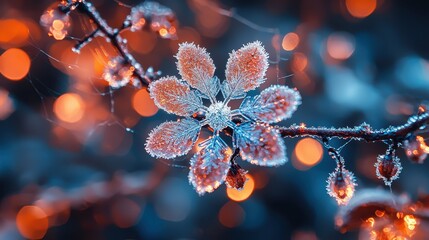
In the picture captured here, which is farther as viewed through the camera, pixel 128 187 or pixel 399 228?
pixel 128 187

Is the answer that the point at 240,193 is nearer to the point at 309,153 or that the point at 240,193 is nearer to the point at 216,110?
the point at 309,153

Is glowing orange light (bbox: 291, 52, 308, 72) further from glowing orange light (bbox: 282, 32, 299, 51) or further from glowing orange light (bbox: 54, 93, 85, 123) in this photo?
glowing orange light (bbox: 54, 93, 85, 123)

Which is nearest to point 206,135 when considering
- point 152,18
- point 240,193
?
point 240,193

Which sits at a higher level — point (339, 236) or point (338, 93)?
point (338, 93)

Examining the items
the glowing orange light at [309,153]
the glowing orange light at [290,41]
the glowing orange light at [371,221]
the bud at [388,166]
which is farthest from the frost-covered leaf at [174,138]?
the glowing orange light at [309,153]

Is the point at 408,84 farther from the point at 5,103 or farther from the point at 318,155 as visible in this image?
the point at 5,103

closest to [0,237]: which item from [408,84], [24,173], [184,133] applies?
[24,173]
